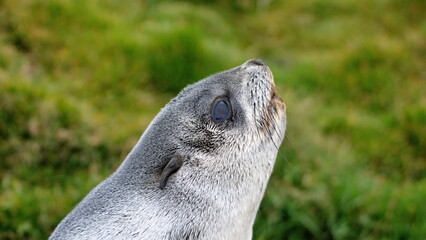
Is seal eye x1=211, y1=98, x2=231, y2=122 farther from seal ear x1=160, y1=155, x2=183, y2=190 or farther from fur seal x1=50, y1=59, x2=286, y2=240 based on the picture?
seal ear x1=160, y1=155, x2=183, y2=190

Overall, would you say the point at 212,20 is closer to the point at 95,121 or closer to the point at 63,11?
the point at 63,11

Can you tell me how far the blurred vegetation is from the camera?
4.04 metres

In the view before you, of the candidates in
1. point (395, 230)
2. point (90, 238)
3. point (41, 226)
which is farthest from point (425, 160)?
point (90, 238)

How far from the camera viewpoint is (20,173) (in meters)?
4.14

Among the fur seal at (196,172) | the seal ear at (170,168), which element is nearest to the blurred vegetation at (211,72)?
the fur seal at (196,172)

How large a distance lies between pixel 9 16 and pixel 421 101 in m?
3.88

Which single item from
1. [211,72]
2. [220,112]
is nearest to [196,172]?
[220,112]

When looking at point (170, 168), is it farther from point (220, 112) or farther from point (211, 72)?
point (211, 72)

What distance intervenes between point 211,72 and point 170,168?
11.0 feet

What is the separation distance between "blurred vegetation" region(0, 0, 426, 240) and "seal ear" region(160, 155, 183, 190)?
161cm

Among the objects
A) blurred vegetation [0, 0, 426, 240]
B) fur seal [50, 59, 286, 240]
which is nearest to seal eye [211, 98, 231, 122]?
fur seal [50, 59, 286, 240]

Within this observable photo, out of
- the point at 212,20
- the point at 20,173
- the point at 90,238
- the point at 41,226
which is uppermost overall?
→ the point at 212,20

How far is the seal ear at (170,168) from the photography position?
7.79ft

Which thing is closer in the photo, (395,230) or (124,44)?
(395,230)
